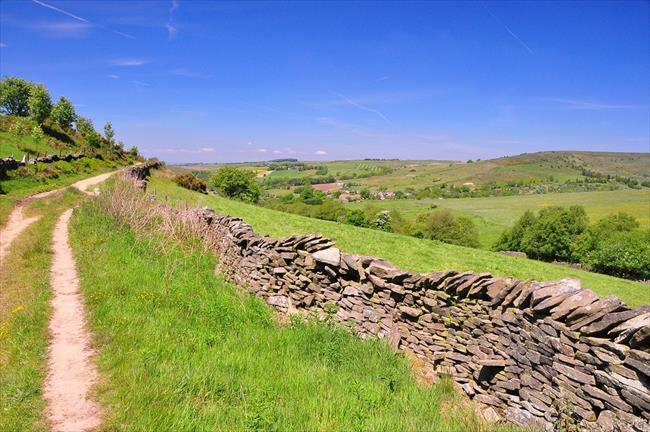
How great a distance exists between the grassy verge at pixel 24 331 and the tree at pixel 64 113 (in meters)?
57.6

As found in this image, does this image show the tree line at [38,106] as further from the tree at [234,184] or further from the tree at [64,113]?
the tree at [234,184]

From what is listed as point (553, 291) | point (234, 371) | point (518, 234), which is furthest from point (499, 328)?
point (518, 234)

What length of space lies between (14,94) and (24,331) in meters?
71.0

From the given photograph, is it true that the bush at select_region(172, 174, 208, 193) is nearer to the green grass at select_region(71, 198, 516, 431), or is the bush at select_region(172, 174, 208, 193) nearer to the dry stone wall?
the green grass at select_region(71, 198, 516, 431)

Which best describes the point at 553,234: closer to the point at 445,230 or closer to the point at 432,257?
the point at 445,230

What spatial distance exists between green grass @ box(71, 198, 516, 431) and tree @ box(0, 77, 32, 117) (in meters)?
68.2

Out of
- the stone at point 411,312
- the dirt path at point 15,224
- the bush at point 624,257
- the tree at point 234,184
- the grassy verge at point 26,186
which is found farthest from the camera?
the tree at point 234,184

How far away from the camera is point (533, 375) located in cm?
601

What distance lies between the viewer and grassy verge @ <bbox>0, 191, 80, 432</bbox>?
16.0 ft

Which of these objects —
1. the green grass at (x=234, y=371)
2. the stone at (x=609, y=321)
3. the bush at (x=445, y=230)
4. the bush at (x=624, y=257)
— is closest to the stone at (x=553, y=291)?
the stone at (x=609, y=321)

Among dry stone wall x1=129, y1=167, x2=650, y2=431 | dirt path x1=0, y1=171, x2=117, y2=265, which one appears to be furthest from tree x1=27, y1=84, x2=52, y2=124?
dry stone wall x1=129, y1=167, x2=650, y2=431

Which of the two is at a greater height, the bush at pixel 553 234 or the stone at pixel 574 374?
the stone at pixel 574 374

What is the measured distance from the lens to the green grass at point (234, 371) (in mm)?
4781

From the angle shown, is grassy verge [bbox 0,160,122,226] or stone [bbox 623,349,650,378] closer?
stone [bbox 623,349,650,378]
